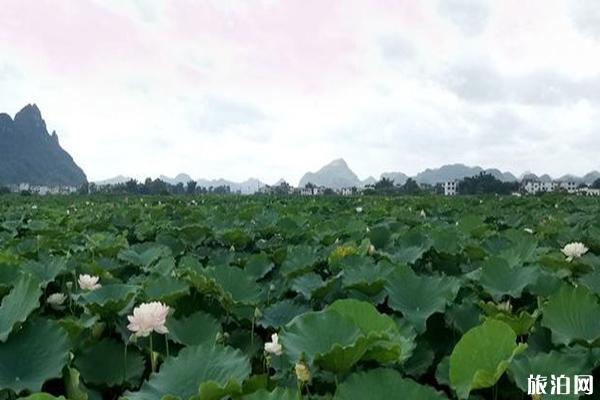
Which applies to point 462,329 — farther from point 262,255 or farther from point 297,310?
point 262,255

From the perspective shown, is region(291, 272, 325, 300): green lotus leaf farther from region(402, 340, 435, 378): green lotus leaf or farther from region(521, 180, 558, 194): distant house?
region(521, 180, 558, 194): distant house

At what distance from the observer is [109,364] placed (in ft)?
5.29

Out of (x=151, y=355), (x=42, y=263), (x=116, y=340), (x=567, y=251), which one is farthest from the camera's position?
(x=567, y=251)

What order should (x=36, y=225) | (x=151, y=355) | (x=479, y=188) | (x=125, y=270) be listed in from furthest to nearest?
(x=479, y=188) → (x=36, y=225) → (x=125, y=270) → (x=151, y=355)

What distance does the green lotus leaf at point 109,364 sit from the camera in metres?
1.57

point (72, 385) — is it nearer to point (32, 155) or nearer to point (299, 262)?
point (299, 262)

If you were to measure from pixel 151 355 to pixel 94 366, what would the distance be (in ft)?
0.50

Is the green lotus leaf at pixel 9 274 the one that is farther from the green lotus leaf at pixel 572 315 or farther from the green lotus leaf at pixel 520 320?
the green lotus leaf at pixel 572 315

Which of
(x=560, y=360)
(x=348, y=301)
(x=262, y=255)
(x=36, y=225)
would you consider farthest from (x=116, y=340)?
(x=36, y=225)

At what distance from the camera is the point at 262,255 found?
8.51 ft

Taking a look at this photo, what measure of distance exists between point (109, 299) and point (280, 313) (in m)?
0.49

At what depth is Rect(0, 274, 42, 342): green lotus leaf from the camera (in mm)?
1484

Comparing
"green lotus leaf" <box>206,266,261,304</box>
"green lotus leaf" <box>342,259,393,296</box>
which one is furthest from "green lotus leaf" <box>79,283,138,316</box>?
"green lotus leaf" <box>342,259,393,296</box>

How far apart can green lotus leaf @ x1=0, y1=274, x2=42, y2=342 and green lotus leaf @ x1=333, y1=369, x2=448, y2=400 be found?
0.85 meters
